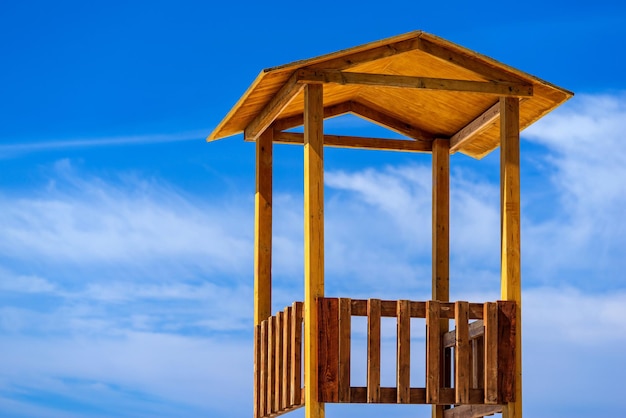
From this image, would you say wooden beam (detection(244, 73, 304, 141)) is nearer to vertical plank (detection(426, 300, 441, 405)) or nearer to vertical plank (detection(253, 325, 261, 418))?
vertical plank (detection(253, 325, 261, 418))

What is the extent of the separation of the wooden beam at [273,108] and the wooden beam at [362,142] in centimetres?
37

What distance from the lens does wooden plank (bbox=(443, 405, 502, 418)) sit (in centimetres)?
1580

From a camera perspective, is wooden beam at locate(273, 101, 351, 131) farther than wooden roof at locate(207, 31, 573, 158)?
Yes

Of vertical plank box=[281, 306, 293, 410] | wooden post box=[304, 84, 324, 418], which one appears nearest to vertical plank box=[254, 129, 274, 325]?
vertical plank box=[281, 306, 293, 410]

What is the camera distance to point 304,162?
50.1ft

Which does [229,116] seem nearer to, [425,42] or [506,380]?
[425,42]

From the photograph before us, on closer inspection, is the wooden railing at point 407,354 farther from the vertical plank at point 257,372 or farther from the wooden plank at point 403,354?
the vertical plank at point 257,372

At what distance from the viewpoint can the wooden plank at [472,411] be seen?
15.8 metres

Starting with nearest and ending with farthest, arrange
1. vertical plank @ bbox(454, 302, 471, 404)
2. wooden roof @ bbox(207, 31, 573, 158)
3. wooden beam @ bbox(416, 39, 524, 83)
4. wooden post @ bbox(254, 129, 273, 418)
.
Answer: vertical plank @ bbox(454, 302, 471, 404) → wooden roof @ bbox(207, 31, 573, 158) → wooden beam @ bbox(416, 39, 524, 83) → wooden post @ bbox(254, 129, 273, 418)

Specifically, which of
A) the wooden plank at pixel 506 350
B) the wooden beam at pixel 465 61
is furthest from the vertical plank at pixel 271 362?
the wooden beam at pixel 465 61

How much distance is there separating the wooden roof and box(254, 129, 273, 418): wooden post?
0.30m

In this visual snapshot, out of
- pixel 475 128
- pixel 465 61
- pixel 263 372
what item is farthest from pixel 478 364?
pixel 465 61

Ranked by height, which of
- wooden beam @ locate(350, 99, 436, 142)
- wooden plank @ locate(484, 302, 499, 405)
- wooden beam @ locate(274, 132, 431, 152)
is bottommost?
wooden plank @ locate(484, 302, 499, 405)

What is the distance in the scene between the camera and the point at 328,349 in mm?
14797
